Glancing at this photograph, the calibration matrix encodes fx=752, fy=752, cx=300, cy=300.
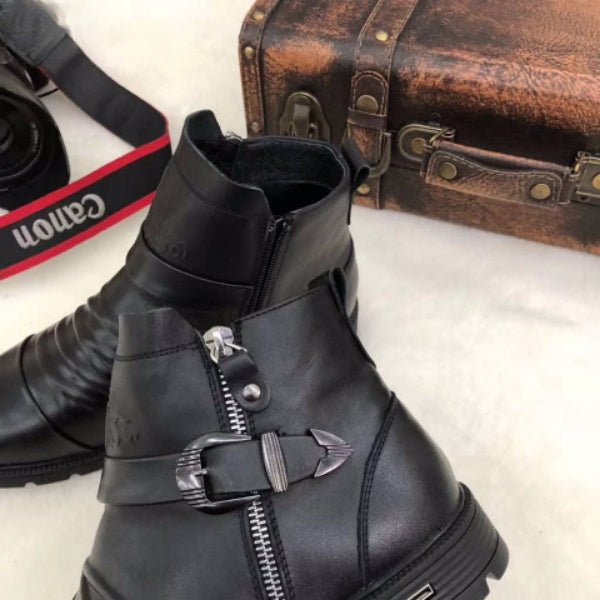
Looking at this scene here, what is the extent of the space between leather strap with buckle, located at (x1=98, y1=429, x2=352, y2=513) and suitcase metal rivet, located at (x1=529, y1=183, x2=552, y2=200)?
487 millimetres

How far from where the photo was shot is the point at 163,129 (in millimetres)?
1225

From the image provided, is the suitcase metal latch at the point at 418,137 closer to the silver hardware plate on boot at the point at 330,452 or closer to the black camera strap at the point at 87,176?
the black camera strap at the point at 87,176

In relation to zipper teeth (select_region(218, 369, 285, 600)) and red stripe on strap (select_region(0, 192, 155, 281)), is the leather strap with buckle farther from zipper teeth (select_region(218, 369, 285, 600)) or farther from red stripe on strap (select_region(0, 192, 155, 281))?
red stripe on strap (select_region(0, 192, 155, 281))

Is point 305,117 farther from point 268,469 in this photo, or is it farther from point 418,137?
point 268,469

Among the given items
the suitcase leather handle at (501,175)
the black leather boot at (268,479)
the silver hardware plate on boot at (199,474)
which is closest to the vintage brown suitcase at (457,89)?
the suitcase leather handle at (501,175)

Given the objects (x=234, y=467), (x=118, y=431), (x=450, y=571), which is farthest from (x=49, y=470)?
(x=450, y=571)

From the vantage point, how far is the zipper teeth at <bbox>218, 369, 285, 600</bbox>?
58 centimetres

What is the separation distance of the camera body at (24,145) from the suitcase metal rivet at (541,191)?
0.66 metres

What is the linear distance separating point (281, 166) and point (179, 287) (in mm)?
161

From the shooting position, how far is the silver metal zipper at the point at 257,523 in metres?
0.58

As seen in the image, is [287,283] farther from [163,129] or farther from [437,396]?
Result: [163,129]

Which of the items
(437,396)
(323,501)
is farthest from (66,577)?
(437,396)

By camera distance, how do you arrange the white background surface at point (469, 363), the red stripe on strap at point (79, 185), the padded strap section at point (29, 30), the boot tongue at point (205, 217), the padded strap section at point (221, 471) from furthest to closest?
the padded strap section at point (29, 30), the red stripe on strap at point (79, 185), the white background surface at point (469, 363), the boot tongue at point (205, 217), the padded strap section at point (221, 471)

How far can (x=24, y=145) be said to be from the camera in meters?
1.09
